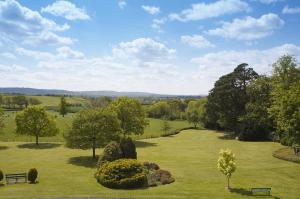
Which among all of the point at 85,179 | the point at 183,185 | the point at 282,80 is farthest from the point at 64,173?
the point at 282,80

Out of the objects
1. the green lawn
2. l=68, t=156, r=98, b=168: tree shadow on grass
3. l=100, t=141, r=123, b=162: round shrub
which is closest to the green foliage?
l=100, t=141, r=123, b=162: round shrub

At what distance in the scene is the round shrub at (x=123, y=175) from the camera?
3525 centimetres

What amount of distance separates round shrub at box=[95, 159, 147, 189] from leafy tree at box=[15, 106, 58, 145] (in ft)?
127

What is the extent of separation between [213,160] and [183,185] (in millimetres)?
16960

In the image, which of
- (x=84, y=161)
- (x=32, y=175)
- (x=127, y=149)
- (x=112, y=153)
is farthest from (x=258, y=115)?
(x=32, y=175)

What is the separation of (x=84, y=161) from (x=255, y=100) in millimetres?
43745

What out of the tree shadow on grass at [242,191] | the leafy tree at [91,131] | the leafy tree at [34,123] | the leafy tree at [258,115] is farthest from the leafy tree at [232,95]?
the tree shadow on grass at [242,191]

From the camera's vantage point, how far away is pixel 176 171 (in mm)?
42969

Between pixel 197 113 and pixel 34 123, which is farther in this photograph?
pixel 197 113

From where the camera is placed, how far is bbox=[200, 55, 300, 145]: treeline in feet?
199

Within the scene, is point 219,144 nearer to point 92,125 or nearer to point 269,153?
point 269,153

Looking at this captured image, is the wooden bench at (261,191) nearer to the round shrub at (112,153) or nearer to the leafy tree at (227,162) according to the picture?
the leafy tree at (227,162)

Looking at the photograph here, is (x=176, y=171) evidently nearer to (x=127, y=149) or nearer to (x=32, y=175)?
(x=127, y=149)

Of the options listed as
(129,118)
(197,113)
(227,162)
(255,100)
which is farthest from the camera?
(197,113)
